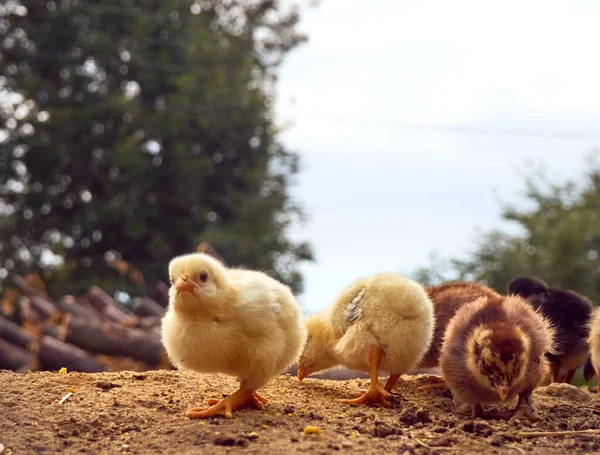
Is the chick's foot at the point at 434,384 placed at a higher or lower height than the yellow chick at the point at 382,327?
lower

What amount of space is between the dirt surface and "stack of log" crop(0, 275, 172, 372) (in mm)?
4361

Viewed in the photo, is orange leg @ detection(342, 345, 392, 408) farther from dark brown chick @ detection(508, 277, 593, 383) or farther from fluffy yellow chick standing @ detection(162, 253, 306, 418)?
dark brown chick @ detection(508, 277, 593, 383)

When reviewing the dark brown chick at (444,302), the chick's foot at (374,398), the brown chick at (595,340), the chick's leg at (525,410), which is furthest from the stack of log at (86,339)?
the chick's leg at (525,410)

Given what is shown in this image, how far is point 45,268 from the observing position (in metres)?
19.5

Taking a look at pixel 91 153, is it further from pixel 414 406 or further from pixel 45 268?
pixel 414 406

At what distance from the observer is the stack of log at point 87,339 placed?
9125 millimetres

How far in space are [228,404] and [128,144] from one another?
15.4 metres

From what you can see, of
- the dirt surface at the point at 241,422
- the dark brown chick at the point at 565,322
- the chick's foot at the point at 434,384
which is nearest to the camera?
the dirt surface at the point at 241,422

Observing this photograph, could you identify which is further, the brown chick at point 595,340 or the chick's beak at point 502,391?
the brown chick at point 595,340

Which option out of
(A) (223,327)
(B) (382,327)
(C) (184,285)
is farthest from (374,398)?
(C) (184,285)

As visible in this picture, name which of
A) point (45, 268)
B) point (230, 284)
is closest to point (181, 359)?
point (230, 284)

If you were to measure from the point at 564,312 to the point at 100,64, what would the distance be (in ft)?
55.0

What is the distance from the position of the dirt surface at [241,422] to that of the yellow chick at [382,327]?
20 cm

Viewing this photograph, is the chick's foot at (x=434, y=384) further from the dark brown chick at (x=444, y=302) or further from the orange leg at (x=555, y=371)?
the orange leg at (x=555, y=371)
